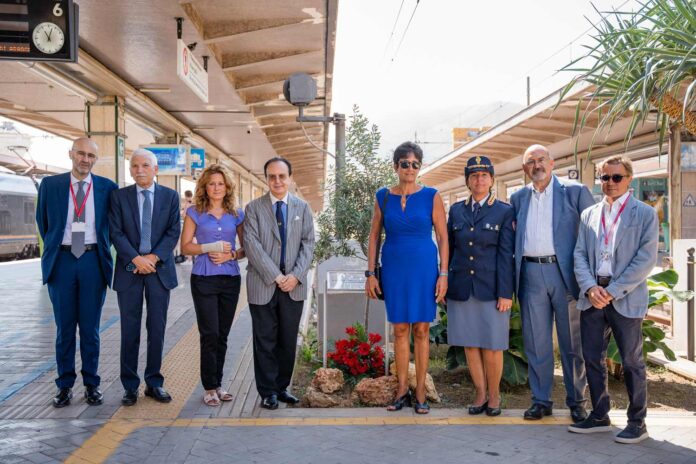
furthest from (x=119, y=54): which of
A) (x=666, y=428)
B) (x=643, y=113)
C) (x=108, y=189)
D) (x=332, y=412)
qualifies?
(x=666, y=428)

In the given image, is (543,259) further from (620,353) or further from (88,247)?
(88,247)

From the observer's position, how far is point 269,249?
4.70 metres

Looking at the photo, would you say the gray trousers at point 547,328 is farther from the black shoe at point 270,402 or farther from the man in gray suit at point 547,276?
the black shoe at point 270,402

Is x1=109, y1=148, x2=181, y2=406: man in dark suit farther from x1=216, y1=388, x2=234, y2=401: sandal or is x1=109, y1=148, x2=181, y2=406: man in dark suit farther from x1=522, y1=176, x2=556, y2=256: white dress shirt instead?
x1=522, y1=176, x2=556, y2=256: white dress shirt

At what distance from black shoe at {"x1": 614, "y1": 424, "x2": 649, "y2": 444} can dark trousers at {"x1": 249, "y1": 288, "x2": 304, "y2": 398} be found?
2239 millimetres

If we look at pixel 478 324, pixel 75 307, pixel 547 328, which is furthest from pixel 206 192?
pixel 547 328

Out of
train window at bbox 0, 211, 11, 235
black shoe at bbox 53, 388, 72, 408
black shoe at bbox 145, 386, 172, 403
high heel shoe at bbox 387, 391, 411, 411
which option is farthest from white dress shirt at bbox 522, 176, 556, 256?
train window at bbox 0, 211, 11, 235

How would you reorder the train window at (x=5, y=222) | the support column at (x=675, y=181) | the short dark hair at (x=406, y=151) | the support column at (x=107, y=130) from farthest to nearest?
the train window at (x=5, y=222)
the support column at (x=107, y=130)
the support column at (x=675, y=181)
the short dark hair at (x=406, y=151)

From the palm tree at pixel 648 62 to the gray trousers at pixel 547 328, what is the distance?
1060mm

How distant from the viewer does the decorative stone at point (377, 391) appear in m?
4.80

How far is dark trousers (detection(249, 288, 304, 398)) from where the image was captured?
15.4 feet

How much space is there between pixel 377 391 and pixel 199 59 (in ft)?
22.2

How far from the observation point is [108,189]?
484cm

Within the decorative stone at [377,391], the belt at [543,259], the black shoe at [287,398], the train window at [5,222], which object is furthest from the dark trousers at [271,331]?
the train window at [5,222]
